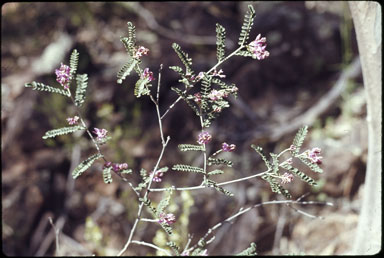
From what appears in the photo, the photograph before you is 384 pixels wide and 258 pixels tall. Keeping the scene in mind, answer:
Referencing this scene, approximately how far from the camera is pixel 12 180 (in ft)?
9.04

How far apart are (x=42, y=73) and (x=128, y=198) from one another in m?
1.48

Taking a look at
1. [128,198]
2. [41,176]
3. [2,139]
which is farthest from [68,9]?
[128,198]

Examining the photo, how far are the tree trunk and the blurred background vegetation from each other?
0.61 meters

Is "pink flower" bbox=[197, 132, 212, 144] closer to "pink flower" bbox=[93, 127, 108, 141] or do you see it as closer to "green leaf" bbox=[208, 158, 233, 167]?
"green leaf" bbox=[208, 158, 233, 167]

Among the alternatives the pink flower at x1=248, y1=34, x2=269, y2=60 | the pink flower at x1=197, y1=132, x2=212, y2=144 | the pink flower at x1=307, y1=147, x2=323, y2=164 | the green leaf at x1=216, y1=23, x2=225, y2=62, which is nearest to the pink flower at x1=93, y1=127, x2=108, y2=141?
the pink flower at x1=197, y1=132, x2=212, y2=144

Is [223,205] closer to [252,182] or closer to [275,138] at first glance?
[252,182]

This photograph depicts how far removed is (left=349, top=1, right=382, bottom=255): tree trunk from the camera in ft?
5.03

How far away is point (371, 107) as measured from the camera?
169 cm

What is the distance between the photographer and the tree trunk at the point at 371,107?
60.4 inches

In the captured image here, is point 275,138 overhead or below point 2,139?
overhead

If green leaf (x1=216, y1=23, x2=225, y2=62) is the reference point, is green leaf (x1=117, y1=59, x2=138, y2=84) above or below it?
below

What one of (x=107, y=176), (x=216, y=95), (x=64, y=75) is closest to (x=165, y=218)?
(x=107, y=176)

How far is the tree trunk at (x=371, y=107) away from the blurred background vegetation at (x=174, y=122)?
61cm

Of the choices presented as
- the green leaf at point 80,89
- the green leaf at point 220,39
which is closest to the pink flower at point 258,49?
the green leaf at point 220,39
